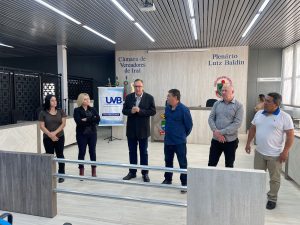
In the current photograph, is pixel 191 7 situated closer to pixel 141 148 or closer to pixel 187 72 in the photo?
pixel 141 148

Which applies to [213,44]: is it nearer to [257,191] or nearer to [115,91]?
[115,91]

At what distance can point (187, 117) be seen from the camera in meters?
3.57

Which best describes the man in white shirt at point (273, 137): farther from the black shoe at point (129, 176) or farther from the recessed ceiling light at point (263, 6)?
the recessed ceiling light at point (263, 6)

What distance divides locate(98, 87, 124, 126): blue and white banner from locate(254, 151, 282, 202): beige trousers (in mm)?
5055

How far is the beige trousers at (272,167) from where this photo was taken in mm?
3049

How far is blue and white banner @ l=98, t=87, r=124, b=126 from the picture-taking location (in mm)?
7590

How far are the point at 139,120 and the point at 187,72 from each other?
18.8ft

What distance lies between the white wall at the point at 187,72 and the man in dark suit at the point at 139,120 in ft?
17.9

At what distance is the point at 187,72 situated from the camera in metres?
9.27

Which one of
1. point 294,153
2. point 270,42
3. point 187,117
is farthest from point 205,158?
point 270,42

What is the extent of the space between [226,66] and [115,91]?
159 inches

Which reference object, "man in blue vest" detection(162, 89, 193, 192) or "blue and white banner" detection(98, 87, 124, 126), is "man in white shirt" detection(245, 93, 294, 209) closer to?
"man in blue vest" detection(162, 89, 193, 192)

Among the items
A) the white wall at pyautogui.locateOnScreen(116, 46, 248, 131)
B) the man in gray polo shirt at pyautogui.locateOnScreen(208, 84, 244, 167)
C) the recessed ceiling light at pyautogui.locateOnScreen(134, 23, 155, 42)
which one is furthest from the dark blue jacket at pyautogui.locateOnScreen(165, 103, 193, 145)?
the white wall at pyautogui.locateOnScreen(116, 46, 248, 131)

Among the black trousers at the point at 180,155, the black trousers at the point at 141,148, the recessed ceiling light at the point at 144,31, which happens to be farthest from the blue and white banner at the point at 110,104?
the black trousers at the point at 180,155
